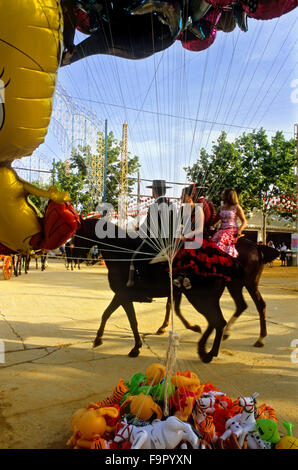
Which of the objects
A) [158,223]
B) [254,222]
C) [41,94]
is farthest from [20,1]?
[254,222]

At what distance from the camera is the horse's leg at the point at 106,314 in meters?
4.04

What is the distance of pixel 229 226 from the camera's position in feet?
13.6

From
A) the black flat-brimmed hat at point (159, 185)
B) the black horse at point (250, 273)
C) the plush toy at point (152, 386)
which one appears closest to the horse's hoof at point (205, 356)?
the black horse at point (250, 273)

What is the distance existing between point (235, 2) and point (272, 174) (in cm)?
1124

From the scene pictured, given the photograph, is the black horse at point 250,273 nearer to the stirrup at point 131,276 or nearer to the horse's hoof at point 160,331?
the horse's hoof at point 160,331

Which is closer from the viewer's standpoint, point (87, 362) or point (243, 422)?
point (243, 422)

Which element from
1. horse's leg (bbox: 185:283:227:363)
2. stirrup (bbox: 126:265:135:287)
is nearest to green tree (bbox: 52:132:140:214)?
stirrup (bbox: 126:265:135:287)

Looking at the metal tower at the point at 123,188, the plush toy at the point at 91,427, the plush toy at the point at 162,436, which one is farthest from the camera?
the metal tower at the point at 123,188

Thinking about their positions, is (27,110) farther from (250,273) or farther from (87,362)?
(250,273)

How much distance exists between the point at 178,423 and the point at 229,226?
2738 mm

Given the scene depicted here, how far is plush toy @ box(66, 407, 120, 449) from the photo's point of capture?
194cm

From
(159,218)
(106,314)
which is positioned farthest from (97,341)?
(159,218)

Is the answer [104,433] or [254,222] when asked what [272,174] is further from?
[254,222]

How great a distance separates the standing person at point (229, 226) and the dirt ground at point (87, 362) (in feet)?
4.58
